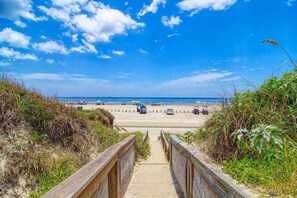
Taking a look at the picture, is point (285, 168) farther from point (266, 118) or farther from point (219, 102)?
point (219, 102)

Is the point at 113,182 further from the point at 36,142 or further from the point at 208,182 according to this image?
the point at 36,142

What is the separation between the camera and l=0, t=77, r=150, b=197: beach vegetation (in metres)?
3.06

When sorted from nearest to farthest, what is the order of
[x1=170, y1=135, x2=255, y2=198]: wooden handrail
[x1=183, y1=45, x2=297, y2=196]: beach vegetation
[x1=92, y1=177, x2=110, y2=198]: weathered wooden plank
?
[x1=170, y1=135, x2=255, y2=198]: wooden handrail < [x1=183, y1=45, x2=297, y2=196]: beach vegetation < [x1=92, y1=177, x2=110, y2=198]: weathered wooden plank

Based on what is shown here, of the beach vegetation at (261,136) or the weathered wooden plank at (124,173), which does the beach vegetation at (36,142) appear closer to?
the weathered wooden plank at (124,173)

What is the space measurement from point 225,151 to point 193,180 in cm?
64

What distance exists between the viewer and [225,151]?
2.62 metres

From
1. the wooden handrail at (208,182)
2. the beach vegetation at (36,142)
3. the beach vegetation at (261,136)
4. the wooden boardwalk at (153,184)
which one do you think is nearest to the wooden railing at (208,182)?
the wooden handrail at (208,182)

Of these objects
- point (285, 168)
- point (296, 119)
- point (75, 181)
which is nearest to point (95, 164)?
point (75, 181)

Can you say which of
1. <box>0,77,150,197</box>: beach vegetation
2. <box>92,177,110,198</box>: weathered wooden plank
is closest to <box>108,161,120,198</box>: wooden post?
<box>92,177,110,198</box>: weathered wooden plank

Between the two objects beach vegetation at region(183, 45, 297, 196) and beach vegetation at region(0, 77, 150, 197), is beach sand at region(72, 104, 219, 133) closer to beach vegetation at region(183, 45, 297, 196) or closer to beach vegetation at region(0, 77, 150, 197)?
beach vegetation at region(183, 45, 297, 196)

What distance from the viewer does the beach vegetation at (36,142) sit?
3057mm

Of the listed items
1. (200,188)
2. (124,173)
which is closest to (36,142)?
(124,173)

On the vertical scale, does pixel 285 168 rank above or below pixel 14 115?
below

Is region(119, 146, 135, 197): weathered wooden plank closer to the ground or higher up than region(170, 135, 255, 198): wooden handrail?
closer to the ground
